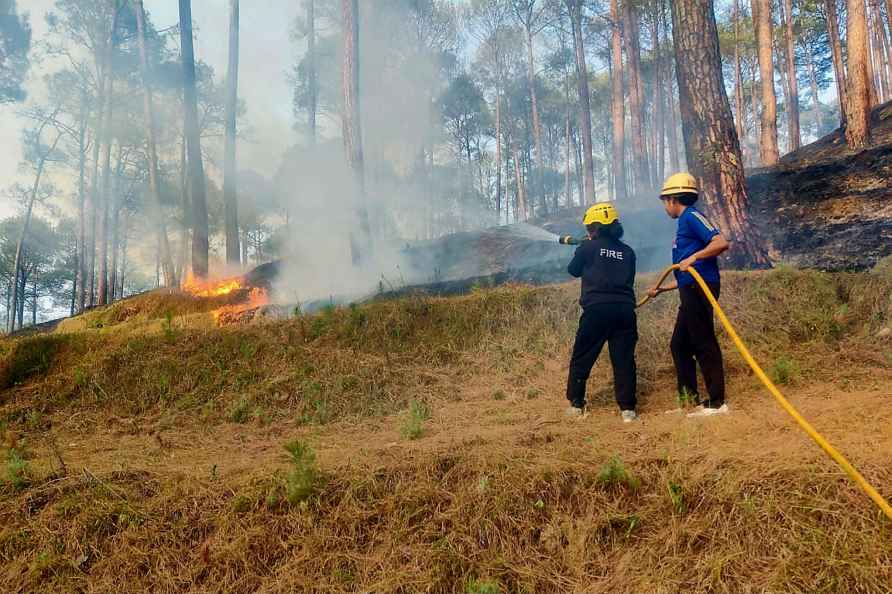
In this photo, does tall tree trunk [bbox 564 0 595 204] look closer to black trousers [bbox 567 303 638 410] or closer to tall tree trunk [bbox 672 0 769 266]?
tall tree trunk [bbox 672 0 769 266]

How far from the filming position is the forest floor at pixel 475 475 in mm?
2256

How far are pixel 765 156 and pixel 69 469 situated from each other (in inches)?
723

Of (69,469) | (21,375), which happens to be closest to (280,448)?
(69,469)

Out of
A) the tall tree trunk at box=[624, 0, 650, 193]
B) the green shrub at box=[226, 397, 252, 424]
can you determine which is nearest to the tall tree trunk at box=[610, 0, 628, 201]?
the tall tree trunk at box=[624, 0, 650, 193]

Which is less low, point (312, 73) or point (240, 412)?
point (312, 73)

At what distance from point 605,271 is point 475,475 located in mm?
2202

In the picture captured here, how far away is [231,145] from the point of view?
16578 mm

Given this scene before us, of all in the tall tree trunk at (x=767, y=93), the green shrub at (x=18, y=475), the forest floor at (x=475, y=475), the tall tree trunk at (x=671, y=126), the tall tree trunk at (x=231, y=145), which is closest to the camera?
the forest floor at (x=475, y=475)

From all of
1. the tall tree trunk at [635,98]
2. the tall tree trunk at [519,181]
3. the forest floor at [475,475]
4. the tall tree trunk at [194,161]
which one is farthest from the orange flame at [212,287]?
the tall tree trunk at [519,181]

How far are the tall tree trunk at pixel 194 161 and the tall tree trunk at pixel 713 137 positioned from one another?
11553 mm

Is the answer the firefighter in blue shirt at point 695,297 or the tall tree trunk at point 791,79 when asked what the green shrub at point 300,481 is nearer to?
the firefighter in blue shirt at point 695,297

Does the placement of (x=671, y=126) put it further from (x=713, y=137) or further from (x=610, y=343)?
(x=610, y=343)

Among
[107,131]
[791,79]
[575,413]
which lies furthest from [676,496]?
[107,131]

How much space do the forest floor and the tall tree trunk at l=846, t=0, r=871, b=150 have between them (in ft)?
20.1
